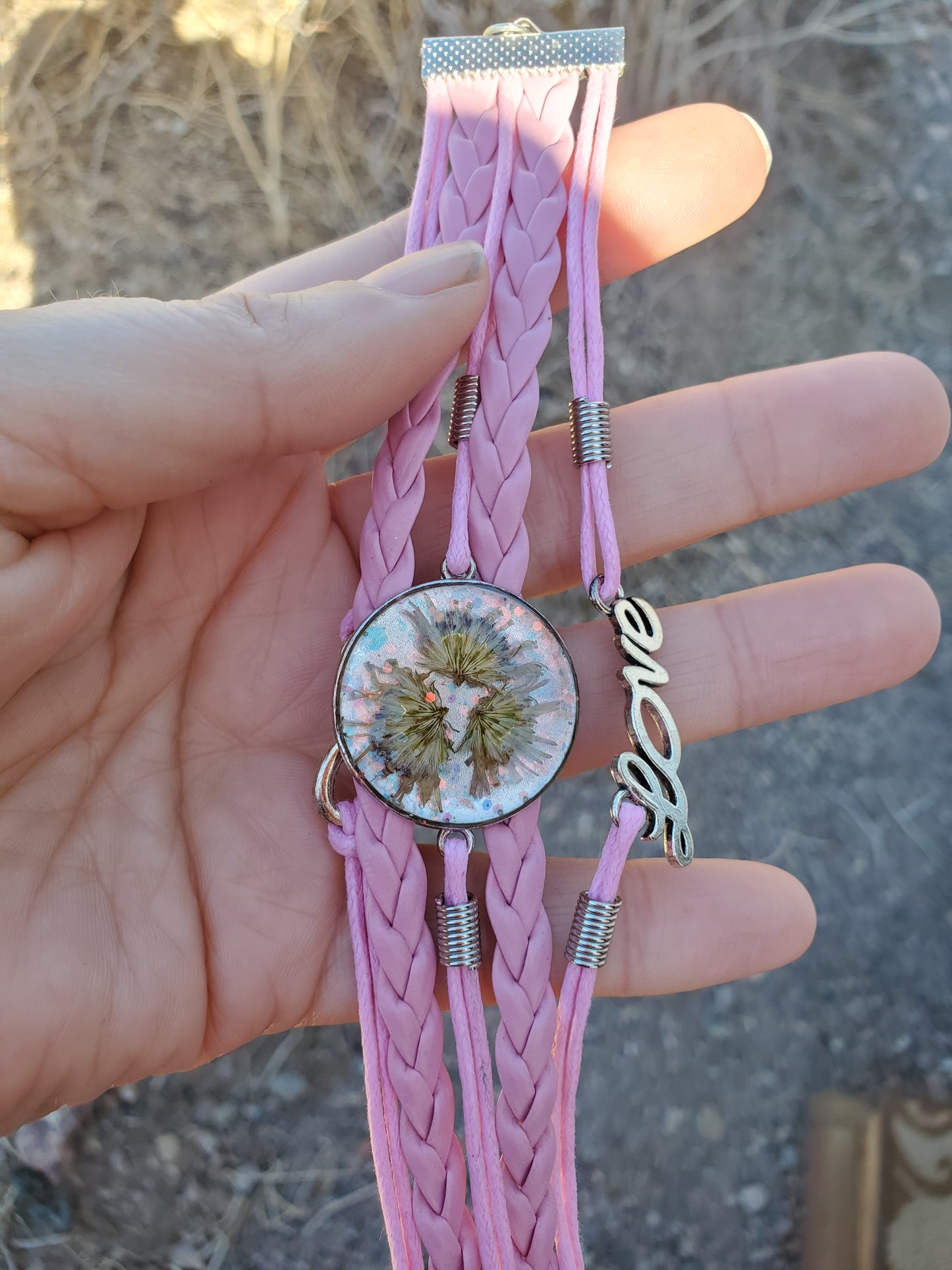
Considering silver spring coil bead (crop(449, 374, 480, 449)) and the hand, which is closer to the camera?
the hand

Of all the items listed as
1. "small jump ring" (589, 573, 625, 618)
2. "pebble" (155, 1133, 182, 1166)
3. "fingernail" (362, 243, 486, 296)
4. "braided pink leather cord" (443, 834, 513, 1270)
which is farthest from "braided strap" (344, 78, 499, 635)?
"pebble" (155, 1133, 182, 1166)

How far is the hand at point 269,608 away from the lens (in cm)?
137

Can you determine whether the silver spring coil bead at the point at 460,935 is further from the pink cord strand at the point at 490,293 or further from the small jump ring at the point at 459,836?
the pink cord strand at the point at 490,293

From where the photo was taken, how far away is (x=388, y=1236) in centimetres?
141

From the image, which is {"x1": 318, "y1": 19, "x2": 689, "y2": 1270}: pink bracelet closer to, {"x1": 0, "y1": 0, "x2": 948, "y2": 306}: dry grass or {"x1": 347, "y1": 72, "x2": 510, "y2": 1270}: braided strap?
{"x1": 347, "y1": 72, "x2": 510, "y2": 1270}: braided strap

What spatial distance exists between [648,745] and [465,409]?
0.55 m

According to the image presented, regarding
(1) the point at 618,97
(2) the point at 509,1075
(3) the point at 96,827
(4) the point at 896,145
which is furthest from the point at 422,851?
(4) the point at 896,145

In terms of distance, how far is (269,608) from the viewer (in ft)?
5.28

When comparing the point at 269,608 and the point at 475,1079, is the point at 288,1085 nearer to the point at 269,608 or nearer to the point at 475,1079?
the point at 475,1079

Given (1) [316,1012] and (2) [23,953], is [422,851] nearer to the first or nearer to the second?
(1) [316,1012]

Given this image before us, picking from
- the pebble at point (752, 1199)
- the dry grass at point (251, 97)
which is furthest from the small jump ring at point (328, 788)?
the dry grass at point (251, 97)

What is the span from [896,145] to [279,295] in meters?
1.38

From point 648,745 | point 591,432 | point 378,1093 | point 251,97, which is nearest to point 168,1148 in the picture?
point 378,1093

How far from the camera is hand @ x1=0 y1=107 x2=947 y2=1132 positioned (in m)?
1.37
